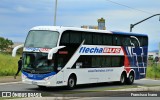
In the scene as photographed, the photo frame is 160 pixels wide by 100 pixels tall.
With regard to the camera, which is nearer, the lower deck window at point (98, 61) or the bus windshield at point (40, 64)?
the bus windshield at point (40, 64)

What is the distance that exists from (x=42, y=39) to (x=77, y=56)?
262 cm

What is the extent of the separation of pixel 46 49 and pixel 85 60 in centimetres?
375

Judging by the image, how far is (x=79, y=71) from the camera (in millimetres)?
24109

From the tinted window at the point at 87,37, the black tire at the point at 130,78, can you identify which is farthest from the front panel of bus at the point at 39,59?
the black tire at the point at 130,78

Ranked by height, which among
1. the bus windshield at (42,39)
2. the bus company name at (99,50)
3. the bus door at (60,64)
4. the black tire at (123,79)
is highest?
the bus windshield at (42,39)

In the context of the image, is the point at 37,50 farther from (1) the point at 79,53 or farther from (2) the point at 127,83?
(2) the point at 127,83

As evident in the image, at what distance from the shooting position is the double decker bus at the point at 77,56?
860 inches

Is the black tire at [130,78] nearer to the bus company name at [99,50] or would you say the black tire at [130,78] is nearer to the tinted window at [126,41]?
the tinted window at [126,41]

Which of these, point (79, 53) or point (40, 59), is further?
point (79, 53)

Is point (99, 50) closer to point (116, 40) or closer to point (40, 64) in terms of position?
point (116, 40)

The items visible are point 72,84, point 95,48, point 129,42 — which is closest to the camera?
point 72,84

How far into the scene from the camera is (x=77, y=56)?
23.8m

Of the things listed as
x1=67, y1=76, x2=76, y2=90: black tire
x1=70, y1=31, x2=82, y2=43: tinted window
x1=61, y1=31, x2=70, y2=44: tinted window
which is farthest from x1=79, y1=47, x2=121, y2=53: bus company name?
x1=67, y1=76, x2=76, y2=90: black tire

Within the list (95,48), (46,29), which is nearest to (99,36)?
(95,48)
